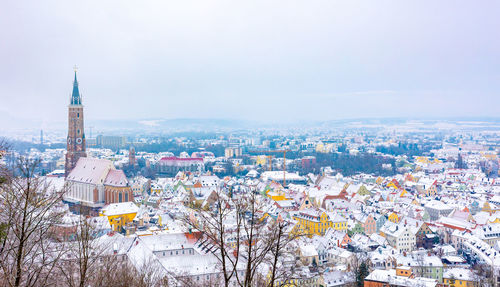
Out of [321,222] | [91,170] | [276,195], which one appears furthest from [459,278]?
[91,170]

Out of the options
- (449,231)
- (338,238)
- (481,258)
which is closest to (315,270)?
(338,238)

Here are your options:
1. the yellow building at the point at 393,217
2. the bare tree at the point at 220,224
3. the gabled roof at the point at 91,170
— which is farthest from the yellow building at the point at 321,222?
the bare tree at the point at 220,224

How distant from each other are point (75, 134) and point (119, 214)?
16110 mm

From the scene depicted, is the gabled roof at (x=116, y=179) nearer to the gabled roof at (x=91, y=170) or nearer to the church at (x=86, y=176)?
the church at (x=86, y=176)

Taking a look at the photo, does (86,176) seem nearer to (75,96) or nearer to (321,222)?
(75,96)

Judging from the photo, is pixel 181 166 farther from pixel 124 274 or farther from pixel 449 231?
pixel 124 274

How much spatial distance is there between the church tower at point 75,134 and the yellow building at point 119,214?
1445cm

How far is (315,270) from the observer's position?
21297 millimetres

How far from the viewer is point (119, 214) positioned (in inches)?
1225

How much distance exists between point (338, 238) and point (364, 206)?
33.3 ft

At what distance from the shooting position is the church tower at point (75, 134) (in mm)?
44094

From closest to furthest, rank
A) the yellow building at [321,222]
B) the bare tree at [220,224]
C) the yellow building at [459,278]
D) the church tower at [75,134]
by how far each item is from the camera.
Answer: the bare tree at [220,224], the yellow building at [459,278], the yellow building at [321,222], the church tower at [75,134]

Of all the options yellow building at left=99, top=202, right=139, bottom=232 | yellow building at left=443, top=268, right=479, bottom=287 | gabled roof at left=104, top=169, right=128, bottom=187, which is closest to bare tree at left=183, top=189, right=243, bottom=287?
yellow building at left=443, top=268, right=479, bottom=287

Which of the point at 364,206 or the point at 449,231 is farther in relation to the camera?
the point at 364,206
